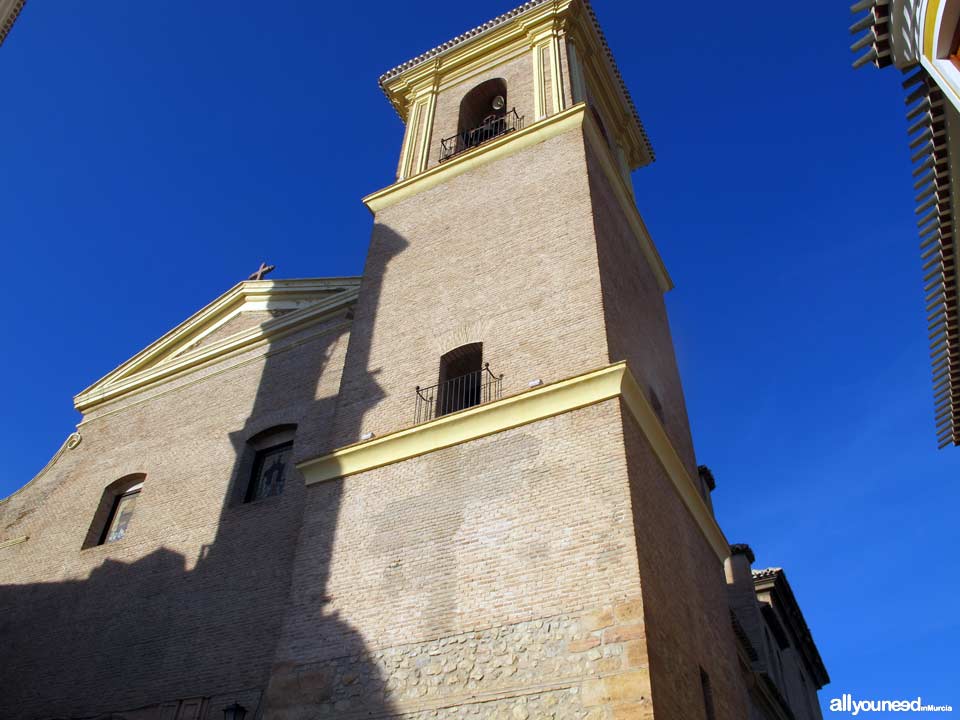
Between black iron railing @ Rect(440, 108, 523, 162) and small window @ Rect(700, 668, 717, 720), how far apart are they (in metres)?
9.70

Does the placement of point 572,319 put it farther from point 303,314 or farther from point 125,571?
point 125,571

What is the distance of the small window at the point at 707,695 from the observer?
322 inches

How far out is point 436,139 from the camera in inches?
612

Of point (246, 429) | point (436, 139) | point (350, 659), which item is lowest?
point (350, 659)

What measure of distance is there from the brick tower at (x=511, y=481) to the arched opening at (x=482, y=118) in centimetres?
83

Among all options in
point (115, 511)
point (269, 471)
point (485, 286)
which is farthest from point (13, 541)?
point (485, 286)

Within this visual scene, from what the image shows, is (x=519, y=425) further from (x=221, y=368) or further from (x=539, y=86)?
(x=539, y=86)

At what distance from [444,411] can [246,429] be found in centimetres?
444

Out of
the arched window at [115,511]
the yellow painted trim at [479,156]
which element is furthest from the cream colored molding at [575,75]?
the arched window at [115,511]

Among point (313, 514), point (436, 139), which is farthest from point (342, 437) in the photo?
point (436, 139)

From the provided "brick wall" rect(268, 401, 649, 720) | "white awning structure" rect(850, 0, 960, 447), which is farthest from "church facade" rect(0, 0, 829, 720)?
"white awning structure" rect(850, 0, 960, 447)

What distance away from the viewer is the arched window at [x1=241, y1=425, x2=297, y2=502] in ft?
40.4

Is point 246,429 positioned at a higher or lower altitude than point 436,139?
lower

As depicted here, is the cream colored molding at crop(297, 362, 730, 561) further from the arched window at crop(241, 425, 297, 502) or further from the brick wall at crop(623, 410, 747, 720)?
the arched window at crop(241, 425, 297, 502)
